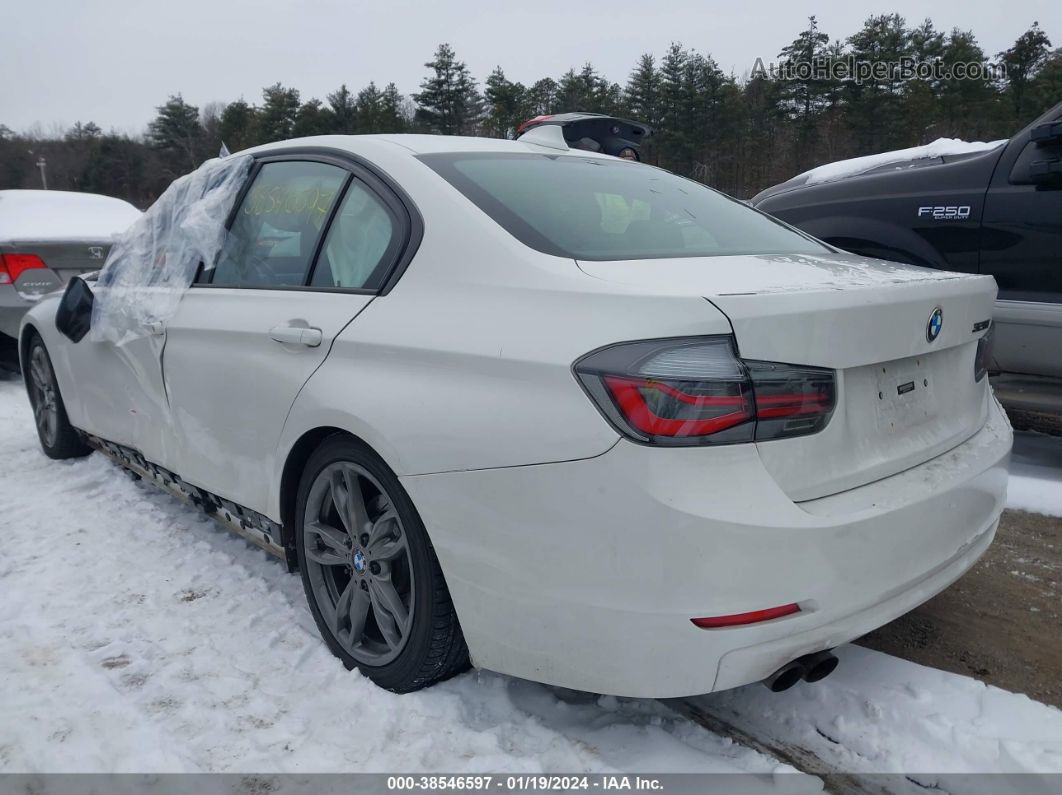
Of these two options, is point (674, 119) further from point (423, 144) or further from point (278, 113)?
point (423, 144)

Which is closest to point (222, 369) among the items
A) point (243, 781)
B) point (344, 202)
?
point (344, 202)

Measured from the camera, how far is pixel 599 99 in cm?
3847

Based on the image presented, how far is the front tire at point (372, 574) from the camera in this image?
2191mm

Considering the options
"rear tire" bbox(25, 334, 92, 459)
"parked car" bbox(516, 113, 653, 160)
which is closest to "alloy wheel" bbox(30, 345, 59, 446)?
"rear tire" bbox(25, 334, 92, 459)

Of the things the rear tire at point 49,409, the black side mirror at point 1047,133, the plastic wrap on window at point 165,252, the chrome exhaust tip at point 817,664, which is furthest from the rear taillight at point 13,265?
the black side mirror at point 1047,133

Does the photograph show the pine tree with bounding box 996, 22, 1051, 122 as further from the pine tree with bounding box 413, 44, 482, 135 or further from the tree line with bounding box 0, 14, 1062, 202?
the pine tree with bounding box 413, 44, 482, 135

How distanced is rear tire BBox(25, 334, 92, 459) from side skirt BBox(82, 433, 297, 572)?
0.70m

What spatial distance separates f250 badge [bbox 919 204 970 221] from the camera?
4293mm

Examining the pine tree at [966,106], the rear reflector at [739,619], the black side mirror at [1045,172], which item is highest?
the pine tree at [966,106]

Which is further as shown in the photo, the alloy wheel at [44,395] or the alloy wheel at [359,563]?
the alloy wheel at [44,395]

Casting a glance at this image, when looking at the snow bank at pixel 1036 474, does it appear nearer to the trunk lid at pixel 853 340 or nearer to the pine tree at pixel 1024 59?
the trunk lid at pixel 853 340

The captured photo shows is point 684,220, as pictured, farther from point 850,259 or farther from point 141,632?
point 141,632

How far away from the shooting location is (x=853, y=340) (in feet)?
6.12

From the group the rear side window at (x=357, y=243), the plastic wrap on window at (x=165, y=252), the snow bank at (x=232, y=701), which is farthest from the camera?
the plastic wrap on window at (x=165, y=252)
